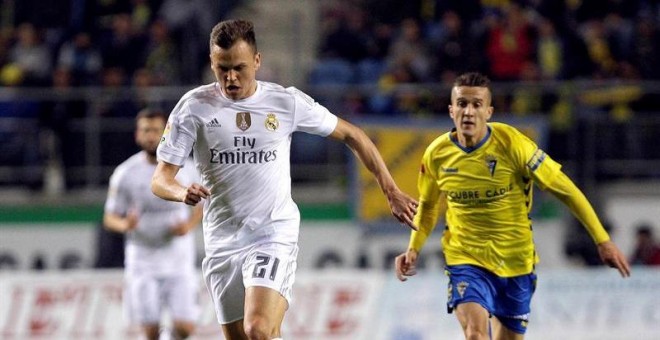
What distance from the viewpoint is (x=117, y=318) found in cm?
1490

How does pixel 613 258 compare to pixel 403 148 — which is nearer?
pixel 613 258

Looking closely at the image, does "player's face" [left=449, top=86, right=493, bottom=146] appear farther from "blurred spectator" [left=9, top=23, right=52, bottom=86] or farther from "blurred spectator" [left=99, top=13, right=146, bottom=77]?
"blurred spectator" [left=9, top=23, right=52, bottom=86]

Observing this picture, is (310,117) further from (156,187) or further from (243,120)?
(156,187)

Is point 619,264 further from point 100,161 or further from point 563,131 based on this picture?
point 100,161

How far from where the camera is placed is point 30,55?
17625 mm

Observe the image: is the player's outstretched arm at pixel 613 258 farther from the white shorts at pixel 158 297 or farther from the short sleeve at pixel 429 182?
the white shorts at pixel 158 297

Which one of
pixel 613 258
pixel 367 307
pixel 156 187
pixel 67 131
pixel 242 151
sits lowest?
pixel 367 307

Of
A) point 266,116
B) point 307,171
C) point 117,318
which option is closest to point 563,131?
point 307,171

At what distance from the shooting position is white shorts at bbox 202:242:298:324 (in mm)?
7586

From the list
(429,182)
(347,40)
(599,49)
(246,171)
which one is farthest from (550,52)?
(246,171)

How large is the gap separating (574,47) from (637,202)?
6.68 ft

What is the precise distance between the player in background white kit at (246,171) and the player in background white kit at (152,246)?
4.10 m

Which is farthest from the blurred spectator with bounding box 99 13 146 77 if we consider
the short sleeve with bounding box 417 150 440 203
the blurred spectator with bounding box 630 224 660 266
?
the short sleeve with bounding box 417 150 440 203

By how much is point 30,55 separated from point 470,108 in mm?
10268
